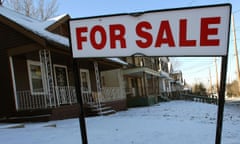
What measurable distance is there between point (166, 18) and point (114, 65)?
13309mm

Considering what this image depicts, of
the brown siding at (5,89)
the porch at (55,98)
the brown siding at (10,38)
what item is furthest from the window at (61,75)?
the brown siding at (10,38)

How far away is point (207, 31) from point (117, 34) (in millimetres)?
739

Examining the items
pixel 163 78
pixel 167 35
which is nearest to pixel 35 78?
pixel 167 35

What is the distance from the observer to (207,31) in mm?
1884

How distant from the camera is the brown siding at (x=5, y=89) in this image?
944 cm

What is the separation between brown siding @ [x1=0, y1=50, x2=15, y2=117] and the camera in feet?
31.0

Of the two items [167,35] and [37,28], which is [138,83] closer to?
[37,28]

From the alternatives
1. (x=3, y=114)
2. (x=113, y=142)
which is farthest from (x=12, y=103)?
(x=113, y=142)

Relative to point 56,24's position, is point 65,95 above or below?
below

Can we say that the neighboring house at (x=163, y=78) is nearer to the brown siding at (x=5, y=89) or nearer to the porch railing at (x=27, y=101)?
the porch railing at (x=27, y=101)

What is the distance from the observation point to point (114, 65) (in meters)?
15.3

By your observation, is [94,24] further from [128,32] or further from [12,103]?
[12,103]

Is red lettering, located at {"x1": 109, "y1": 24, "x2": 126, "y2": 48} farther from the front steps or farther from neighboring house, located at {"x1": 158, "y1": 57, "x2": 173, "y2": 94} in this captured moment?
neighboring house, located at {"x1": 158, "y1": 57, "x2": 173, "y2": 94}

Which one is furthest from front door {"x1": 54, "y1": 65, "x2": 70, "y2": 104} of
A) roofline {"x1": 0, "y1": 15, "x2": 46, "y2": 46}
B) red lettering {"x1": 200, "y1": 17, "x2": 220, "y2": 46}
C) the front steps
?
red lettering {"x1": 200, "y1": 17, "x2": 220, "y2": 46}
